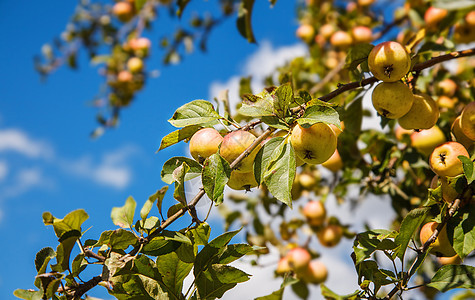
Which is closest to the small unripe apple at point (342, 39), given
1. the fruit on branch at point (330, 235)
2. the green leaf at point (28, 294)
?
the fruit on branch at point (330, 235)

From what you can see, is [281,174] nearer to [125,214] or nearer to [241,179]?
[241,179]

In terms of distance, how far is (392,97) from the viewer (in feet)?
3.34

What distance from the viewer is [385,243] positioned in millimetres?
941

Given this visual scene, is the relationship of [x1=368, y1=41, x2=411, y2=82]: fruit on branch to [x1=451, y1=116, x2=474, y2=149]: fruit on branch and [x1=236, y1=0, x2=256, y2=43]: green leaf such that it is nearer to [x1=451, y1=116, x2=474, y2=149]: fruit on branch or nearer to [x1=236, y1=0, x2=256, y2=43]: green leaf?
[x1=451, y1=116, x2=474, y2=149]: fruit on branch

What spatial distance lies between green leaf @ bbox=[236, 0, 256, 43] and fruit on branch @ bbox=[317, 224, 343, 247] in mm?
1379

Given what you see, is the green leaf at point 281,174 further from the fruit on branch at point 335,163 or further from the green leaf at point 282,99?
the fruit on branch at point 335,163

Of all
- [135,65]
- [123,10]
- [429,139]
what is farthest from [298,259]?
[123,10]

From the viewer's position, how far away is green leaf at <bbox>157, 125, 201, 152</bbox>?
1.02m

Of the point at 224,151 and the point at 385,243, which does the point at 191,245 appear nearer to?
the point at 224,151

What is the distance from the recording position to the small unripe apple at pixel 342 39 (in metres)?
2.84

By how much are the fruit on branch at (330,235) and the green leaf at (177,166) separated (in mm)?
1819

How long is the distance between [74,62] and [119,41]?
0.55m

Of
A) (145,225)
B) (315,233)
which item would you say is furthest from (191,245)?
(315,233)

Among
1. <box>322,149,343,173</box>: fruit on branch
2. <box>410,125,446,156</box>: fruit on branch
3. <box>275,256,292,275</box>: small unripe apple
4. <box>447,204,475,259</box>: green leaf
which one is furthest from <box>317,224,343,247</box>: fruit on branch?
<box>447,204,475,259</box>: green leaf
